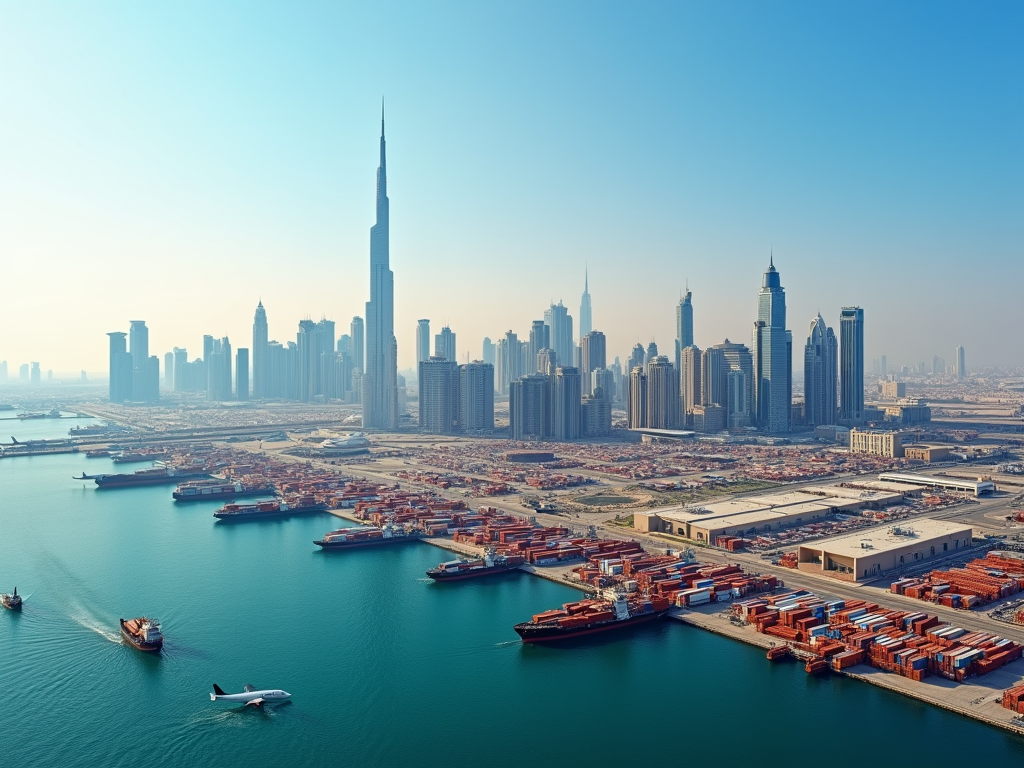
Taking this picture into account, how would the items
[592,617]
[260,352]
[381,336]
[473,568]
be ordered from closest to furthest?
1. [592,617]
2. [473,568]
3. [381,336]
4. [260,352]

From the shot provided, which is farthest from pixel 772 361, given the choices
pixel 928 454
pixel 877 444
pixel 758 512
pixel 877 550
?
pixel 877 550

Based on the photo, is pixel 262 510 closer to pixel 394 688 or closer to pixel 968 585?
pixel 394 688

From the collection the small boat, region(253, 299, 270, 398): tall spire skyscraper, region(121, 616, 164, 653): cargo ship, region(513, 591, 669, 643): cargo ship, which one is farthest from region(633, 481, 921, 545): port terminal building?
region(253, 299, 270, 398): tall spire skyscraper

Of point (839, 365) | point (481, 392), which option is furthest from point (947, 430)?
point (481, 392)

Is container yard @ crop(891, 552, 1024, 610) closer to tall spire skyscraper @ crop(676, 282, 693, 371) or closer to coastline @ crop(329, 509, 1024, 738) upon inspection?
coastline @ crop(329, 509, 1024, 738)

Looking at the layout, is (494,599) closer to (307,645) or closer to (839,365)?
(307,645)

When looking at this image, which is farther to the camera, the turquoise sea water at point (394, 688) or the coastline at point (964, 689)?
the coastline at point (964, 689)

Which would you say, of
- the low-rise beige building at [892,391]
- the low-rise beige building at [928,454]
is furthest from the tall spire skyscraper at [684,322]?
the low-rise beige building at [928,454]

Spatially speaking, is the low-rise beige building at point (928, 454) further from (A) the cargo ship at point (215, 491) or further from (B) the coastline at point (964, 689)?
(A) the cargo ship at point (215, 491)
